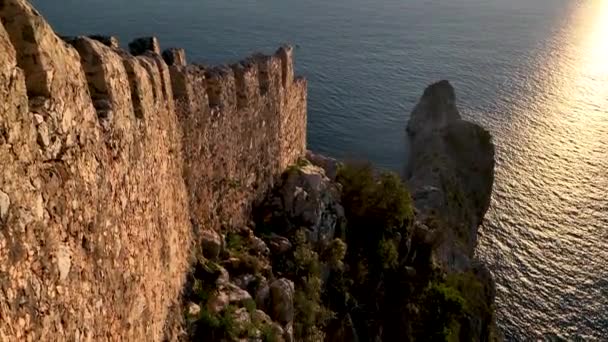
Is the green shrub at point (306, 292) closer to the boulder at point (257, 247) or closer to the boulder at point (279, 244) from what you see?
the boulder at point (279, 244)

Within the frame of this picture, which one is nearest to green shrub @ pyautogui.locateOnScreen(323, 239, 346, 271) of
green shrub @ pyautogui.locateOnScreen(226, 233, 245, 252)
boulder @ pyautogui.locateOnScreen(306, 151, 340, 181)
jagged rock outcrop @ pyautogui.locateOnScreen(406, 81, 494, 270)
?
green shrub @ pyautogui.locateOnScreen(226, 233, 245, 252)

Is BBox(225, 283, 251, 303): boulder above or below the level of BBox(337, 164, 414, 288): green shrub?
above

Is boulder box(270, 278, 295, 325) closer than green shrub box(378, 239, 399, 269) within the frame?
Yes

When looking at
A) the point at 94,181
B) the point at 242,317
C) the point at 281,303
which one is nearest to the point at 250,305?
the point at 242,317

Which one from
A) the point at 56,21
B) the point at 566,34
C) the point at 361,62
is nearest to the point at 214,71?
the point at 56,21

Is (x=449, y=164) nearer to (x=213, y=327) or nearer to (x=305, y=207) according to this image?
(x=305, y=207)

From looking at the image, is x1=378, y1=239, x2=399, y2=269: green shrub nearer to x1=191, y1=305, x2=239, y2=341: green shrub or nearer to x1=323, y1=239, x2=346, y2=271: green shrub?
x1=323, y1=239, x2=346, y2=271: green shrub

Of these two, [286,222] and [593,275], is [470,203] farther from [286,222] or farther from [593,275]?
[286,222]
